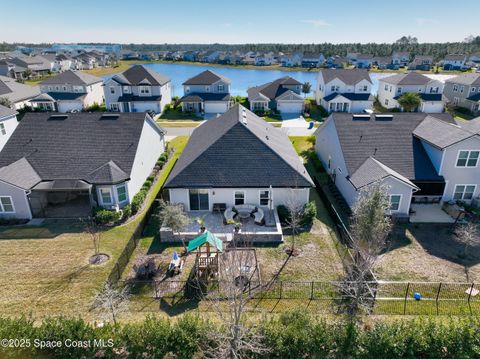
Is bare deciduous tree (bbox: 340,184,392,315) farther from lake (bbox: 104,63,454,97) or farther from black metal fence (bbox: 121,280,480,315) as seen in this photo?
lake (bbox: 104,63,454,97)

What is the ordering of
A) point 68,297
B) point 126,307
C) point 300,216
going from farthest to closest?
point 300,216, point 68,297, point 126,307

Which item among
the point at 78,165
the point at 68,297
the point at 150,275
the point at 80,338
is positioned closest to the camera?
the point at 80,338

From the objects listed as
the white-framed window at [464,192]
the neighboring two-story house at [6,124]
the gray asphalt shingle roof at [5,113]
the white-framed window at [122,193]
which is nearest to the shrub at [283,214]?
the white-framed window at [122,193]

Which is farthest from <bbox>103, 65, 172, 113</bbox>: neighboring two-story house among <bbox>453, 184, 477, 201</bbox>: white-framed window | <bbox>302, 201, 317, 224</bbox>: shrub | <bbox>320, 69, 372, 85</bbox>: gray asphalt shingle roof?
<bbox>453, 184, 477, 201</bbox>: white-framed window

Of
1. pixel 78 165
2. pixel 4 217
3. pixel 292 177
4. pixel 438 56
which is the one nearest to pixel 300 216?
pixel 292 177

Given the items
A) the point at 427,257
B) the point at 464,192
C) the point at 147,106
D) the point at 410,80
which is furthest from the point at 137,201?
the point at 410,80

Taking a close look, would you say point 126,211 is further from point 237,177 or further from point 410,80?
point 410,80

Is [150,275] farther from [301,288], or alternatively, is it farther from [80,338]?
[301,288]

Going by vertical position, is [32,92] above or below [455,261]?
above
